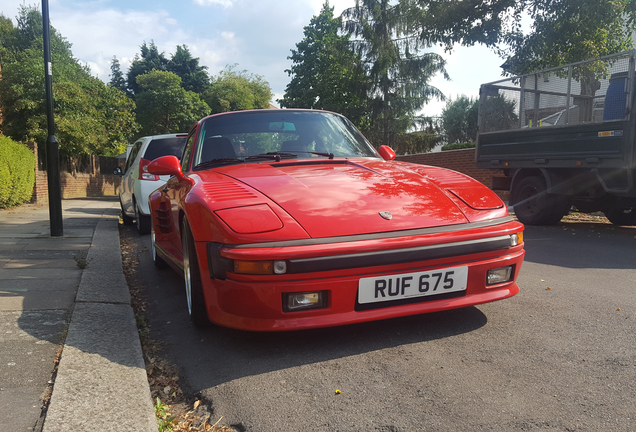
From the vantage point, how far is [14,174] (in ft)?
44.4

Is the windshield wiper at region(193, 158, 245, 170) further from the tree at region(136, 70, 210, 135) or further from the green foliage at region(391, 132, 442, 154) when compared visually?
the tree at region(136, 70, 210, 135)

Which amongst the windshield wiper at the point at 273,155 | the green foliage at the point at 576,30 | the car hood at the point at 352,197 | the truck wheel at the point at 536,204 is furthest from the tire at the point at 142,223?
the green foliage at the point at 576,30

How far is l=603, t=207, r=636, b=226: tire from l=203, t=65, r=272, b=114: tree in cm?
5791

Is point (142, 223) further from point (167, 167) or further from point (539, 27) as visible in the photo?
point (539, 27)

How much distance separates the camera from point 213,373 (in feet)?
9.10

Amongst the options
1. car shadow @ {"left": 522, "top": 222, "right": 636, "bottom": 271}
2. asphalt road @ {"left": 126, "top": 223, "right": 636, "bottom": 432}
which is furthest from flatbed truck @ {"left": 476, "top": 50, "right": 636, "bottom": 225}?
asphalt road @ {"left": 126, "top": 223, "right": 636, "bottom": 432}

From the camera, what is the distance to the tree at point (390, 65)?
32469mm

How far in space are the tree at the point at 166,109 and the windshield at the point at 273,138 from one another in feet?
150

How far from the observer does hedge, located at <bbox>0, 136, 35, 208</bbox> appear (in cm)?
1273

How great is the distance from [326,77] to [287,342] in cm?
3776

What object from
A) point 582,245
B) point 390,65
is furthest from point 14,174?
point 390,65

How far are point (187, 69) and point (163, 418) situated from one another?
68691 mm

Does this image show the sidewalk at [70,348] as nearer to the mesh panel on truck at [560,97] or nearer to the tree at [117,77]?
the mesh panel on truck at [560,97]

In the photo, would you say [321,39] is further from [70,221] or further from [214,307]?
[214,307]
